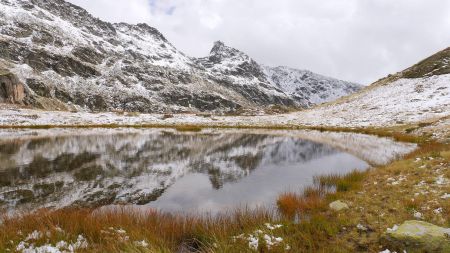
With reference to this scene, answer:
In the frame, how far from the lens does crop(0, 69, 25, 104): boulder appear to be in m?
91.7

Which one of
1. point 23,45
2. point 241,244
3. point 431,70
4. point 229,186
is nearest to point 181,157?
point 229,186

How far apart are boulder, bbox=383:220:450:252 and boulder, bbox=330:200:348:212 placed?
3.04m

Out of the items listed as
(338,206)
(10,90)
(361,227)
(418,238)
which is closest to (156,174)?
(338,206)

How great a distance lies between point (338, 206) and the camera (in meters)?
11.1

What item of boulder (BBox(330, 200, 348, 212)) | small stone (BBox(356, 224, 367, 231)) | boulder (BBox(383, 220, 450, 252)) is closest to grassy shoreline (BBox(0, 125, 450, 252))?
small stone (BBox(356, 224, 367, 231))

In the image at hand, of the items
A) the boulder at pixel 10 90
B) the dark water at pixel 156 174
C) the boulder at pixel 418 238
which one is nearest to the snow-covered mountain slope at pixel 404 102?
the dark water at pixel 156 174

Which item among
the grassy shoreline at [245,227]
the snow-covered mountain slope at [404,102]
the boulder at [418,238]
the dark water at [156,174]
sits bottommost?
the dark water at [156,174]

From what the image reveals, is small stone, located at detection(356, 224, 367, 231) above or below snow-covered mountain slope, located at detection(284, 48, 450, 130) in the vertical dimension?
below

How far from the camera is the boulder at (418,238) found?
22.8 feet

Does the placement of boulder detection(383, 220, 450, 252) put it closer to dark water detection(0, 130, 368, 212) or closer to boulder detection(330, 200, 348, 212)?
boulder detection(330, 200, 348, 212)

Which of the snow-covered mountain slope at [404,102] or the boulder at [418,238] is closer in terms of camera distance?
the boulder at [418,238]

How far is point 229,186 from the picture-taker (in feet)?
52.5

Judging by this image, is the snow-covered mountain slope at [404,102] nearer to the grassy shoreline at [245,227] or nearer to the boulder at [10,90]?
the grassy shoreline at [245,227]

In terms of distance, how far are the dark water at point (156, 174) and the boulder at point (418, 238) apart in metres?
5.12
